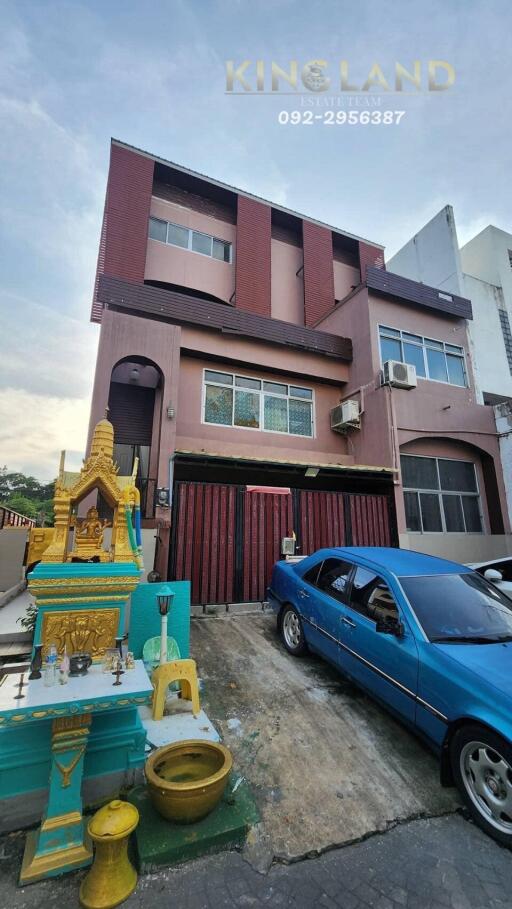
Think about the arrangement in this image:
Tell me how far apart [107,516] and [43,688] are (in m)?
6.08

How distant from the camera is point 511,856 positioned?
229 centimetres

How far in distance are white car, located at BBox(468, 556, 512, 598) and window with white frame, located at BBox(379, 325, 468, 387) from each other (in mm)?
6426

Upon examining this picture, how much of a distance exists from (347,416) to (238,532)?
512 cm

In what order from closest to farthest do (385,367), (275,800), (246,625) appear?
(275,800), (246,625), (385,367)

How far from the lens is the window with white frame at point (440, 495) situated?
10.6 metres

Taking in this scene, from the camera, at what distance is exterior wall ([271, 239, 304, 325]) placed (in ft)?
45.4

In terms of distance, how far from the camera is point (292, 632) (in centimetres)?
517

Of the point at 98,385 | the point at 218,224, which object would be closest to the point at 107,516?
the point at 98,385

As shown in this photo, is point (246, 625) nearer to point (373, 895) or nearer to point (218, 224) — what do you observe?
point (373, 895)

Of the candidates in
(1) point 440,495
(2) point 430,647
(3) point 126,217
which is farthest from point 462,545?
(3) point 126,217

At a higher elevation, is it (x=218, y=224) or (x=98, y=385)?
(x=218, y=224)

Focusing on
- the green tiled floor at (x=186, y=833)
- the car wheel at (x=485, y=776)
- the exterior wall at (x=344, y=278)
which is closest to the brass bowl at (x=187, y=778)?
the green tiled floor at (x=186, y=833)

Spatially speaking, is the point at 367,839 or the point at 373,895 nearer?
the point at 373,895

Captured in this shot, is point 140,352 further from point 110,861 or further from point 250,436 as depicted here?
point 110,861
